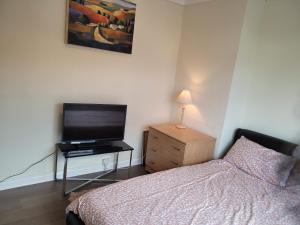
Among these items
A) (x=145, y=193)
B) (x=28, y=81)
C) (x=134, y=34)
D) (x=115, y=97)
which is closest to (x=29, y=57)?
(x=28, y=81)

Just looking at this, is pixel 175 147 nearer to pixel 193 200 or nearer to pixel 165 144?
pixel 165 144

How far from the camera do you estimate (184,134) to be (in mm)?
3158

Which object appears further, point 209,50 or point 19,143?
point 209,50

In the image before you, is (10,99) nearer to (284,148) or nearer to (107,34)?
(107,34)

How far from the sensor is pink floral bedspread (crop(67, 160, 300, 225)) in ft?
5.53

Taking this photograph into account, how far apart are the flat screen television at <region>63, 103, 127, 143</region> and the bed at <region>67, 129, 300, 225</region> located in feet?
3.32

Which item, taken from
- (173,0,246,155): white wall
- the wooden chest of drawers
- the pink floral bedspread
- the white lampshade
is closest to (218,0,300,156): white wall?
(173,0,246,155): white wall

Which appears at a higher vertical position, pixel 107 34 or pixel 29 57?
pixel 107 34

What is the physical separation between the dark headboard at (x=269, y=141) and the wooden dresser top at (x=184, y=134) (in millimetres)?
410

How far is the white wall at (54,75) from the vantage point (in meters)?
2.46

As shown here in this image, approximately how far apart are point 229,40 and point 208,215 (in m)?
2.14

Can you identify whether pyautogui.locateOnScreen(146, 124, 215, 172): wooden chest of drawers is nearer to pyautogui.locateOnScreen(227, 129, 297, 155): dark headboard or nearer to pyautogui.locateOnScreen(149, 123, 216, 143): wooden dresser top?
pyautogui.locateOnScreen(149, 123, 216, 143): wooden dresser top

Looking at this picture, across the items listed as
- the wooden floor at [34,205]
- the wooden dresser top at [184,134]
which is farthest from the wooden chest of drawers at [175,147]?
the wooden floor at [34,205]

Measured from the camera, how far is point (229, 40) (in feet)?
9.70
